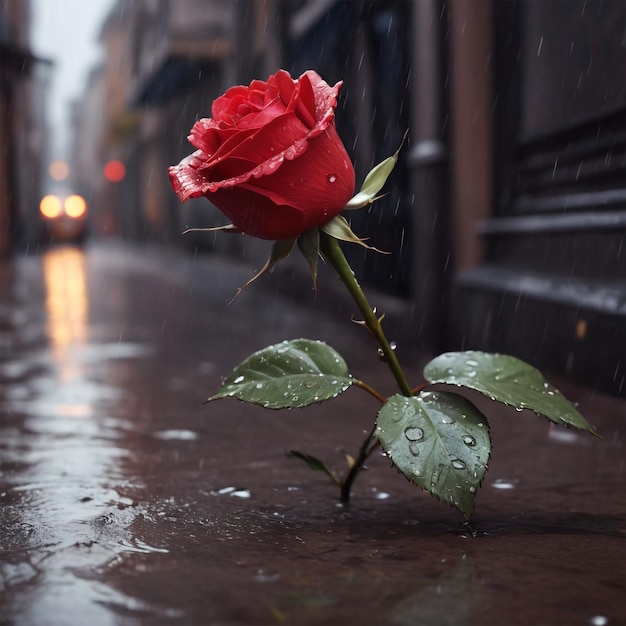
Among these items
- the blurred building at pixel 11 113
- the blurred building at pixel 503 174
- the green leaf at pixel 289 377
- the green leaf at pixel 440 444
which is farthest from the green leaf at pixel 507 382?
the blurred building at pixel 11 113

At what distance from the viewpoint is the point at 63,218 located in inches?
995

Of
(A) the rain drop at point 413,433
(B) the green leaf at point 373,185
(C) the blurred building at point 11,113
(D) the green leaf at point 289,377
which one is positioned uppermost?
(B) the green leaf at point 373,185

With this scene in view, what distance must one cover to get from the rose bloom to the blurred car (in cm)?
2463

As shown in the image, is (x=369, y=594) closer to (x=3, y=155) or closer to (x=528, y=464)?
(x=528, y=464)

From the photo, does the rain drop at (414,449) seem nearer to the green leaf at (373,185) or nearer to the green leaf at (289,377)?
the green leaf at (289,377)

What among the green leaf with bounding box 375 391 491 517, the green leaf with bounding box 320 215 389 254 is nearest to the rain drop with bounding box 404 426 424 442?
the green leaf with bounding box 375 391 491 517

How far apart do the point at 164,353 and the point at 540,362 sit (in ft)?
6.10

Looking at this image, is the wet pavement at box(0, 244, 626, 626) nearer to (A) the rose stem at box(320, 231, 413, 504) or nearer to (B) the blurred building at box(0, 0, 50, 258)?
(A) the rose stem at box(320, 231, 413, 504)

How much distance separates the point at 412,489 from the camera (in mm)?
1946

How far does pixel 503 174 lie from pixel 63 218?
72.1 feet

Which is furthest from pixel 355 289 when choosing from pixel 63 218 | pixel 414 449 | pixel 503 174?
pixel 63 218

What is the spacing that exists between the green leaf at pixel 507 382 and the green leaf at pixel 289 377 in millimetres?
153

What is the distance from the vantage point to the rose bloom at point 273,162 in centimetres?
130

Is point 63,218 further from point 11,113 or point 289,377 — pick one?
point 289,377
